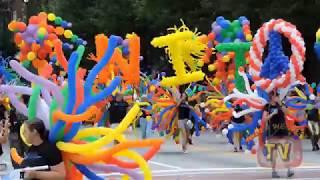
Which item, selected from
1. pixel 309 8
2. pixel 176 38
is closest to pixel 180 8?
pixel 309 8

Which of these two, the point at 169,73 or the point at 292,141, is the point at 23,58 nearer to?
the point at 292,141

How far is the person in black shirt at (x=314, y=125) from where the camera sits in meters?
21.4

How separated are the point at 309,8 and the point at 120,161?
66.2ft

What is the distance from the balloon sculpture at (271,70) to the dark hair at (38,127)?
347 inches

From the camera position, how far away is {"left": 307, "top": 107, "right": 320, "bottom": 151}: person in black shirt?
21391 millimetres

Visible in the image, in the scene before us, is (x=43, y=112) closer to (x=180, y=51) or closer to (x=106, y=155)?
(x=106, y=155)

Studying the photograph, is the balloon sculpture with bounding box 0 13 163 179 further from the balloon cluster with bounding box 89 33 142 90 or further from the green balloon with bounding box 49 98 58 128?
the balloon cluster with bounding box 89 33 142 90

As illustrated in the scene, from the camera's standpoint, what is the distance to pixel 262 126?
15172 millimetres

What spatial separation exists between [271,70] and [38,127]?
969cm

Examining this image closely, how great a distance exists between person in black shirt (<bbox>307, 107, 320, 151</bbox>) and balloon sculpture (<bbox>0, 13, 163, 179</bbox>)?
14.5 metres

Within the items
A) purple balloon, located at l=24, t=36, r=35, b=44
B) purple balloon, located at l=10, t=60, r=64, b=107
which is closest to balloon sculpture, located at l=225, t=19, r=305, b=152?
purple balloon, located at l=24, t=36, r=35, b=44

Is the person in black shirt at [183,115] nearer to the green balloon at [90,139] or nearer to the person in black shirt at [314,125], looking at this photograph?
the person in black shirt at [314,125]

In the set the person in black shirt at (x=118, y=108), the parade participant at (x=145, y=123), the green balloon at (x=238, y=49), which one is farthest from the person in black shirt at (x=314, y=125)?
the person in black shirt at (x=118, y=108)

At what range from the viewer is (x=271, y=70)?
A: 16.0 m
